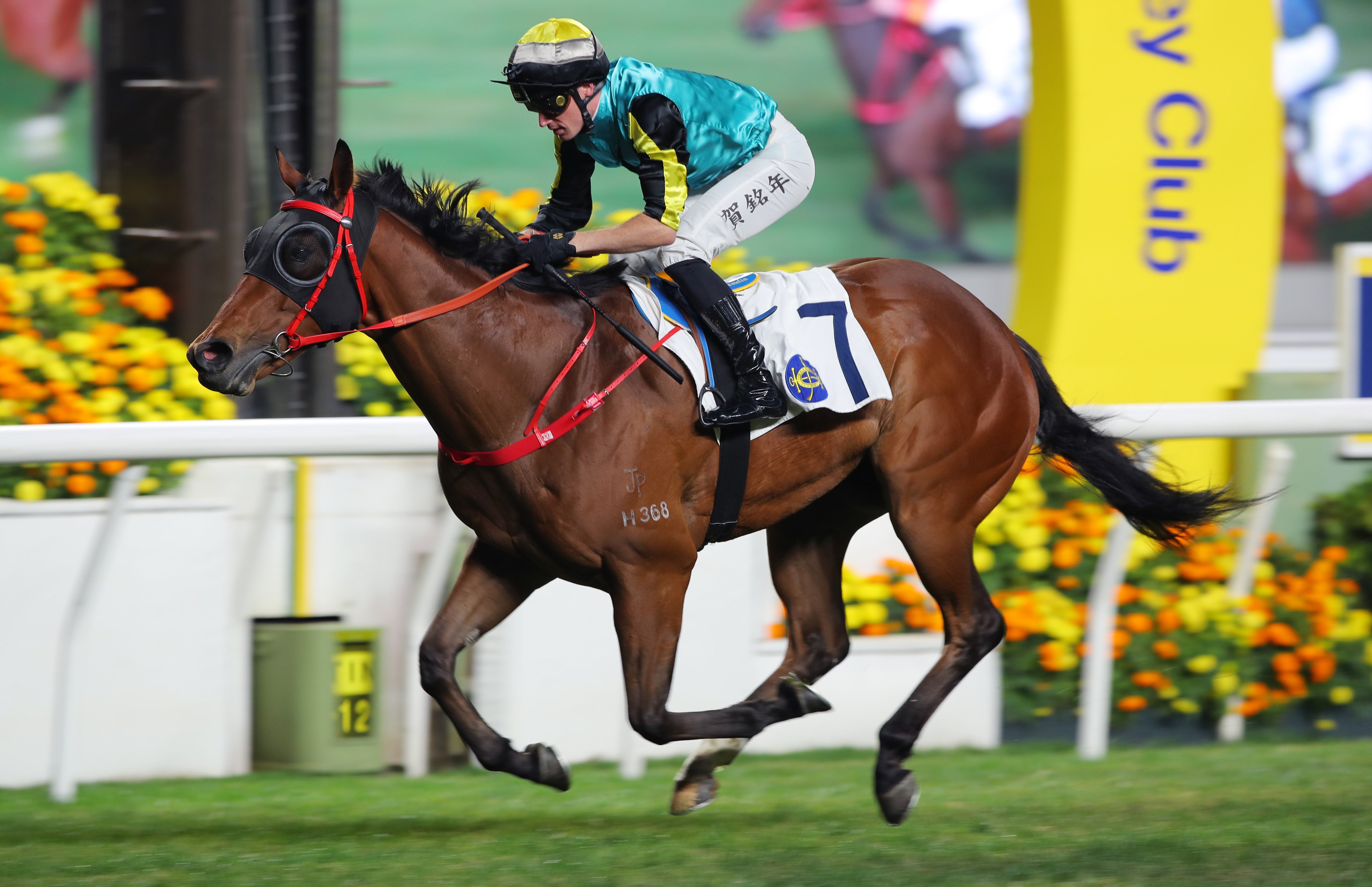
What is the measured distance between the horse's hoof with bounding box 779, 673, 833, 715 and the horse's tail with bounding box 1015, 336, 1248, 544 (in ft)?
3.22

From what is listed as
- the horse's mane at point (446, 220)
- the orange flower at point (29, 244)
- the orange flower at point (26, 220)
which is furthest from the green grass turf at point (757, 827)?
the orange flower at point (26, 220)

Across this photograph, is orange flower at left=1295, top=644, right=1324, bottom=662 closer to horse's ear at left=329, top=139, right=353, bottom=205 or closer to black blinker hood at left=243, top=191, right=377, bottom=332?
black blinker hood at left=243, top=191, right=377, bottom=332

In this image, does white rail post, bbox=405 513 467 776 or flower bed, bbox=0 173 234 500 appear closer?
white rail post, bbox=405 513 467 776

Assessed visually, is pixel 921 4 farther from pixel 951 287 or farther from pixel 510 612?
pixel 510 612

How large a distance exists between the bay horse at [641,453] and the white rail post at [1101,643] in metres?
0.82

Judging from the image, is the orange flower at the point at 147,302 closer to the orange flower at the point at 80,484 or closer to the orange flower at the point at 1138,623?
the orange flower at the point at 80,484

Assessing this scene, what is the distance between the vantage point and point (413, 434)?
431cm

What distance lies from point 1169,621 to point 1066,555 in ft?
1.24

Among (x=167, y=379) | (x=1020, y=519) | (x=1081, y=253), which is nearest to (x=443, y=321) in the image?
(x=167, y=379)

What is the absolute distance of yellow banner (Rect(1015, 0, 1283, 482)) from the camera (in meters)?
5.53

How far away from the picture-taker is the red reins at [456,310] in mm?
3320

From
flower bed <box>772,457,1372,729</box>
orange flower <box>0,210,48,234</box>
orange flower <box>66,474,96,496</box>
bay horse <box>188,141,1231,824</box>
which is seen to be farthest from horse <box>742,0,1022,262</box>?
orange flower <box>66,474,96,496</box>

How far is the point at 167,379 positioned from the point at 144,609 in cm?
85

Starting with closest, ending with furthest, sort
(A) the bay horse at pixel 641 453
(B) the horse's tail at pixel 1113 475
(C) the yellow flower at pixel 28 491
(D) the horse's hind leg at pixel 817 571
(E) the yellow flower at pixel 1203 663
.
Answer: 1. (A) the bay horse at pixel 641 453
2. (D) the horse's hind leg at pixel 817 571
3. (B) the horse's tail at pixel 1113 475
4. (C) the yellow flower at pixel 28 491
5. (E) the yellow flower at pixel 1203 663
